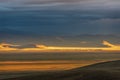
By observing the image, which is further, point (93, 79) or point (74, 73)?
point (74, 73)

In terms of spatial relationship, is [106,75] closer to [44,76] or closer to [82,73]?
[82,73]

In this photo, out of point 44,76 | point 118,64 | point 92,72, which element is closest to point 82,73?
point 92,72

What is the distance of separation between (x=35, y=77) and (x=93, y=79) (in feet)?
25.0

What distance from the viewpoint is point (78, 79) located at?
50844mm

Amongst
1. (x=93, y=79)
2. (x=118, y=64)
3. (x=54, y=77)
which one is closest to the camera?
(x=93, y=79)

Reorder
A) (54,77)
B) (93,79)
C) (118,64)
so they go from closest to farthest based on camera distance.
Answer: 1. (93,79)
2. (54,77)
3. (118,64)

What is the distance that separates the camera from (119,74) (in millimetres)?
51219

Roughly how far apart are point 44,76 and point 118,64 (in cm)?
1468

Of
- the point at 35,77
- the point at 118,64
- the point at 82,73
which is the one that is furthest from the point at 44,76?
the point at 118,64

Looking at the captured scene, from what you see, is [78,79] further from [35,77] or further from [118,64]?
[118,64]

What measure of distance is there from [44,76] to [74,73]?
3.39m

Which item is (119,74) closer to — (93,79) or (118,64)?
(93,79)

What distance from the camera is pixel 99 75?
50844 mm

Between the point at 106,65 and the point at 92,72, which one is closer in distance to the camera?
the point at 92,72
